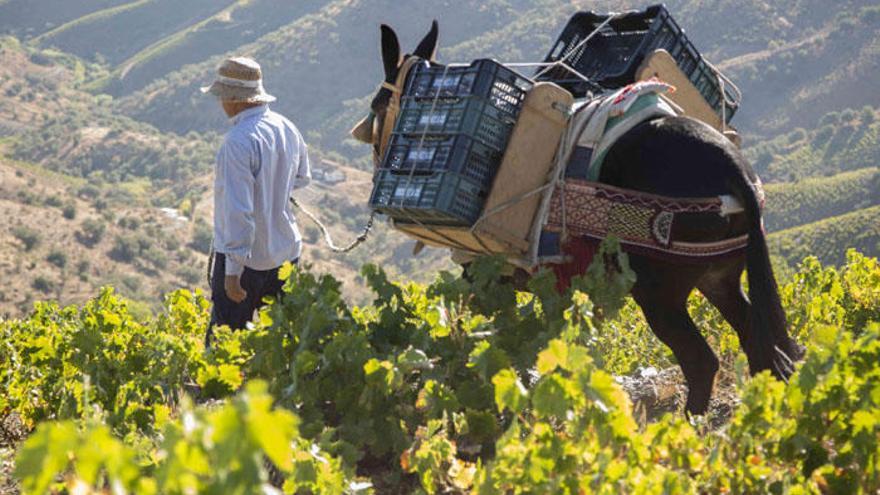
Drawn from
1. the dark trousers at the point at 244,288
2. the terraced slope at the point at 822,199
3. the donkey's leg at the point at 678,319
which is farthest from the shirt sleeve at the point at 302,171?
the terraced slope at the point at 822,199

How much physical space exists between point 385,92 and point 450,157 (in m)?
1.11

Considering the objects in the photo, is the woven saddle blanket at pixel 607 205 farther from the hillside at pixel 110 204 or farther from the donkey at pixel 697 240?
the hillside at pixel 110 204

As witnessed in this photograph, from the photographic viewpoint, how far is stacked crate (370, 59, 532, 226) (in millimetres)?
5586

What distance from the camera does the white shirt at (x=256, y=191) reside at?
6301 millimetres

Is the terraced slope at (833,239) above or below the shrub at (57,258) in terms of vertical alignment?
above

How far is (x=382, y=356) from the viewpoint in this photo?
5.31 m

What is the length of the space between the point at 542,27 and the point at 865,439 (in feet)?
313

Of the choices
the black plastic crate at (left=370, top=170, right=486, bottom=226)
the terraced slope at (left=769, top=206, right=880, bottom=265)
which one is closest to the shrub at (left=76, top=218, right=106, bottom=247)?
the terraced slope at (left=769, top=206, right=880, bottom=265)

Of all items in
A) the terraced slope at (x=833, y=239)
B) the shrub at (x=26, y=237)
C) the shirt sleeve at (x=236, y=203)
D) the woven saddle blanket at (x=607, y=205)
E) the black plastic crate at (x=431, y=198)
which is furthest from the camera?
the shrub at (x=26, y=237)

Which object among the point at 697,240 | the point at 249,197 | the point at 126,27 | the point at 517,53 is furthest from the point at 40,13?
the point at 697,240

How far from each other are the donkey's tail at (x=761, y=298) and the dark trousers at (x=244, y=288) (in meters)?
2.46

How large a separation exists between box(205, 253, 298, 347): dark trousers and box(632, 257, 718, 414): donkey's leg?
2.00 meters

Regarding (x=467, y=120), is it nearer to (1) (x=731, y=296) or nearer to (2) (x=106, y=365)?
(1) (x=731, y=296)

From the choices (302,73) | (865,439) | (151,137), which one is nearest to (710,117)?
(865,439)
